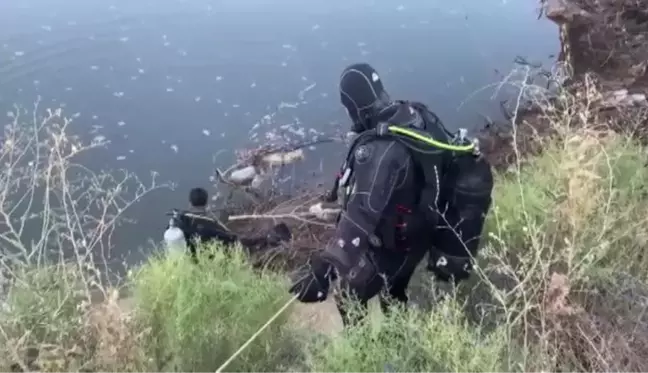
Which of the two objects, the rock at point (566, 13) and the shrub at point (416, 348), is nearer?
the shrub at point (416, 348)

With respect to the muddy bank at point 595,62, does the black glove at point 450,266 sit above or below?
above

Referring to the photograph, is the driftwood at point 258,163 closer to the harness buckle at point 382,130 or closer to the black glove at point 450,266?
the black glove at point 450,266

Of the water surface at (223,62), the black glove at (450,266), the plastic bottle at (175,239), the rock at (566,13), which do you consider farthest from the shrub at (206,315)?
the rock at (566,13)

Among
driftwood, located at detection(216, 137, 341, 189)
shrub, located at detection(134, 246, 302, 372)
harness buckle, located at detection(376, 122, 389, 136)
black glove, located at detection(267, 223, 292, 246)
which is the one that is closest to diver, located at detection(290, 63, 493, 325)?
harness buckle, located at detection(376, 122, 389, 136)

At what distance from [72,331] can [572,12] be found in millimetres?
7676

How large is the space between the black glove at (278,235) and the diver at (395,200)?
259 centimetres

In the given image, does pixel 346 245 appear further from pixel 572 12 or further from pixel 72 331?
pixel 572 12

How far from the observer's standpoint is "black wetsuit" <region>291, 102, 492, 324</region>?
4246mm

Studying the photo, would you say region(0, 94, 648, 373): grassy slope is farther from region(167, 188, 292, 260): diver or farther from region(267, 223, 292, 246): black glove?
region(267, 223, 292, 246): black glove

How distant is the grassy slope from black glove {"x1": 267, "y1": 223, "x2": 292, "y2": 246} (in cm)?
219

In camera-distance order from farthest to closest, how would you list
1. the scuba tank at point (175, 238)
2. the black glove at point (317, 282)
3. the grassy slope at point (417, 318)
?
1. the scuba tank at point (175, 238)
2. the black glove at point (317, 282)
3. the grassy slope at point (417, 318)

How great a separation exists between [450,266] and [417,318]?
47 cm

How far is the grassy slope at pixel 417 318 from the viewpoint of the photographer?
3758mm

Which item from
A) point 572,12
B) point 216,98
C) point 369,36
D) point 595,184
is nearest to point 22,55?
point 216,98
